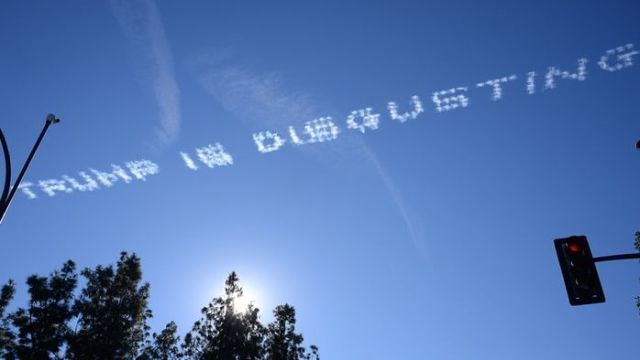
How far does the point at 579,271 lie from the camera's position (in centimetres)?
757

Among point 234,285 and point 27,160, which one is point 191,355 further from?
point 27,160

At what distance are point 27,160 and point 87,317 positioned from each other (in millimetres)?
19672

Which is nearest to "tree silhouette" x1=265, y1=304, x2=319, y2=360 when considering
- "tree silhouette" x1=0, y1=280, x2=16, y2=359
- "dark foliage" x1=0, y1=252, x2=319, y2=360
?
"dark foliage" x1=0, y1=252, x2=319, y2=360

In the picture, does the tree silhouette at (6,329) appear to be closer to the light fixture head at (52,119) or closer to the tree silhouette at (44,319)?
the tree silhouette at (44,319)

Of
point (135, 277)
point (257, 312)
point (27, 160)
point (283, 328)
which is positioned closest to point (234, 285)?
point (257, 312)

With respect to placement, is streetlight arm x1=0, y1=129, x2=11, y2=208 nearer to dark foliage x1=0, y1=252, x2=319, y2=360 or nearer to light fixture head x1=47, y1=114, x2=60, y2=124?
light fixture head x1=47, y1=114, x2=60, y2=124

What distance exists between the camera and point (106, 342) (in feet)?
86.4

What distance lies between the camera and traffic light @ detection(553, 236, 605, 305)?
24.3 feet

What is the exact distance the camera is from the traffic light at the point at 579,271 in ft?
24.3

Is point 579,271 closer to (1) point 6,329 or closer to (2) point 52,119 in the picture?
(2) point 52,119

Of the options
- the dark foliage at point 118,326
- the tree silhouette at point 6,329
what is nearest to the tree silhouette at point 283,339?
the dark foliage at point 118,326

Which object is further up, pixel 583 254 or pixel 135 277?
pixel 135 277

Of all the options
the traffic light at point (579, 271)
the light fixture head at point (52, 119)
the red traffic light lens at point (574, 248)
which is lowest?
the traffic light at point (579, 271)

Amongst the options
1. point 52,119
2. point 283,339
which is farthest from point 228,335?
point 52,119
